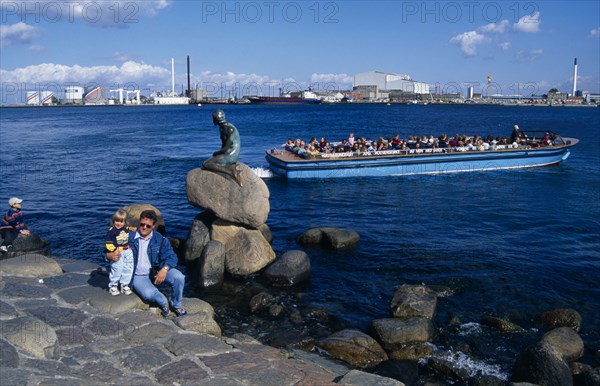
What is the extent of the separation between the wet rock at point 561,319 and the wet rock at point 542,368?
2.64 metres

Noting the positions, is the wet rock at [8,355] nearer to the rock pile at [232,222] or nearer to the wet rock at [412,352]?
the wet rock at [412,352]

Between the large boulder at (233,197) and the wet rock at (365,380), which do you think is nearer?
the wet rock at (365,380)

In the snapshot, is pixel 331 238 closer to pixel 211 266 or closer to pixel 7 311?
pixel 211 266

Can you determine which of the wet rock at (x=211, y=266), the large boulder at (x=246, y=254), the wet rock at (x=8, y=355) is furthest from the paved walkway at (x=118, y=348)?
the large boulder at (x=246, y=254)

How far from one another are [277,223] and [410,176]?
13390mm

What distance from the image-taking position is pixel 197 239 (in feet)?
51.8

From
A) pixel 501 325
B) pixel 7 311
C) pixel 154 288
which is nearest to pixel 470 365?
pixel 501 325

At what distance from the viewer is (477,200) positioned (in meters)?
25.6

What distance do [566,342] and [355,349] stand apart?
419cm

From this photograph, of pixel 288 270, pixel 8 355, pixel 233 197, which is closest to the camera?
pixel 8 355

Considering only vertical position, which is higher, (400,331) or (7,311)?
(7,311)

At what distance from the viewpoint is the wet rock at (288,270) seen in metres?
14.2

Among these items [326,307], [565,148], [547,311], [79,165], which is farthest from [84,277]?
[565,148]

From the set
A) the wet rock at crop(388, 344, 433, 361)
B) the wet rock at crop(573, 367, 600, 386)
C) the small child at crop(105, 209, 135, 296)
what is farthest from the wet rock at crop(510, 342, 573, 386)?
the small child at crop(105, 209, 135, 296)
